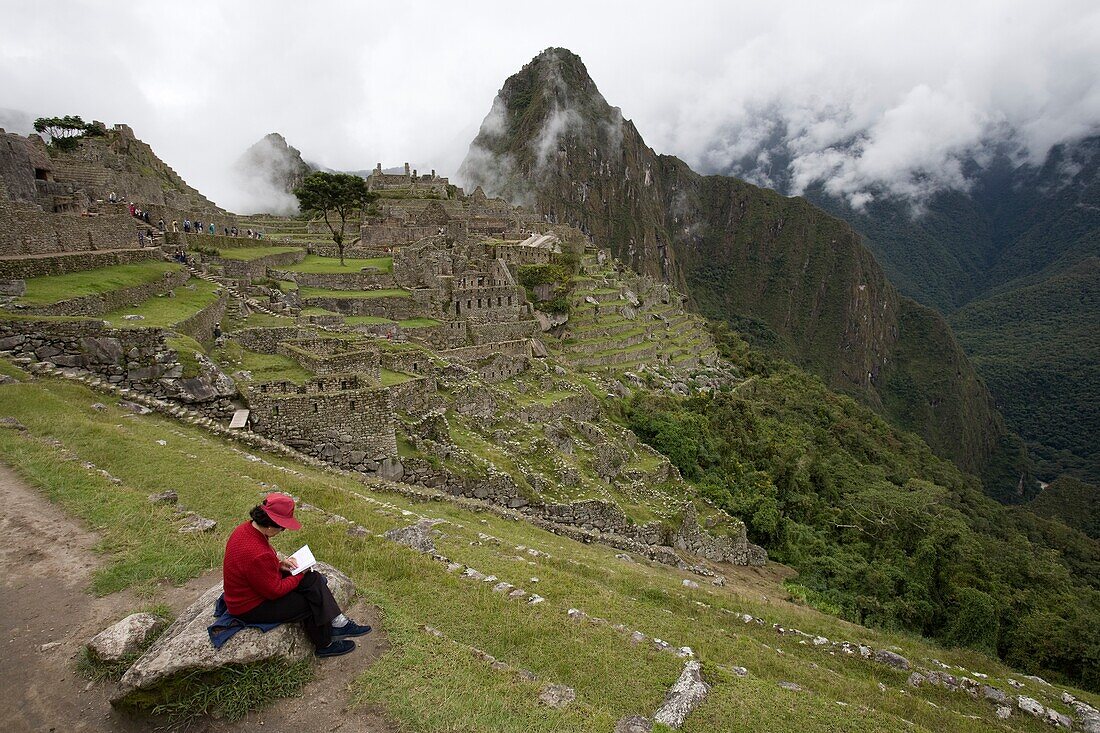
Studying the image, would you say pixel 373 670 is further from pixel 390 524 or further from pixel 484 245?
pixel 484 245

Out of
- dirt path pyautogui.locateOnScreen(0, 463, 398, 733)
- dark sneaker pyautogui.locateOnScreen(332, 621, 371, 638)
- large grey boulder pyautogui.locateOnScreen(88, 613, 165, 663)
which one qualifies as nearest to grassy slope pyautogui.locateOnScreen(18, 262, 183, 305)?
dirt path pyautogui.locateOnScreen(0, 463, 398, 733)

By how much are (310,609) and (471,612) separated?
2624mm

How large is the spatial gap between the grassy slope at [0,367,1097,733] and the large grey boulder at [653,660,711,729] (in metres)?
0.12

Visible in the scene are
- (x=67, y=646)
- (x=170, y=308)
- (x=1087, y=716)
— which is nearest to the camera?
(x=67, y=646)

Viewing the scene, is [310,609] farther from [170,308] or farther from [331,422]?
[170,308]

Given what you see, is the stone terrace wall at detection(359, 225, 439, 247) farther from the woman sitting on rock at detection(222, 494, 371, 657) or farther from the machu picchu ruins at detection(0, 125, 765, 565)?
the woman sitting on rock at detection(222, 494, 371, 657)

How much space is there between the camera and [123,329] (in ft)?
43.1

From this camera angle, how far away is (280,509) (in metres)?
5.23

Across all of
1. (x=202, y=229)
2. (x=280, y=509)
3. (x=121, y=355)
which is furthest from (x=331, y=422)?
(x=202, y=229)

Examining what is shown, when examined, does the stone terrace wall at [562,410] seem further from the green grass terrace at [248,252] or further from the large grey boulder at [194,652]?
the green grass terrace at [248,252]

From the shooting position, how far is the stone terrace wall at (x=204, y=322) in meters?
15.4

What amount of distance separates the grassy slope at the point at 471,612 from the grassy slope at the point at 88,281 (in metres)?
4.58

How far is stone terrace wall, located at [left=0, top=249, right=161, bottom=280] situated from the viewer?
49.5ft

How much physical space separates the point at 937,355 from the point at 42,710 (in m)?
222
